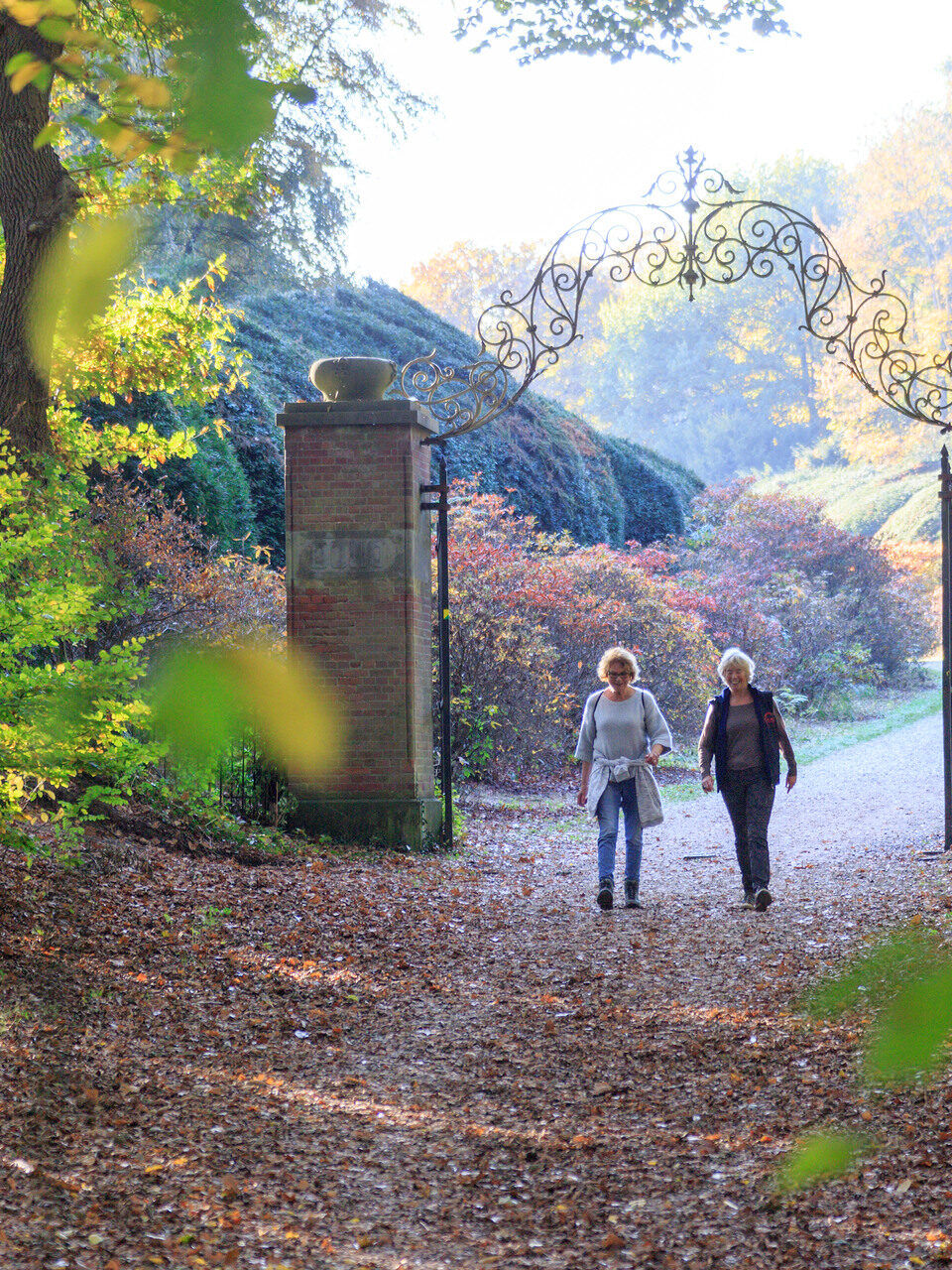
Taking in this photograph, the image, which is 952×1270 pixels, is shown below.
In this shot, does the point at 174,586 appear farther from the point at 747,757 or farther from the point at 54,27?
the point at 54,27

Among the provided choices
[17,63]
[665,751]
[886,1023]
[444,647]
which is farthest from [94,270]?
[444,647]

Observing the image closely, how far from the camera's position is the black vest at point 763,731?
7.05 meters

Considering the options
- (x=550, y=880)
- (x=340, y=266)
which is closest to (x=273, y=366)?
(x=340, y=266)

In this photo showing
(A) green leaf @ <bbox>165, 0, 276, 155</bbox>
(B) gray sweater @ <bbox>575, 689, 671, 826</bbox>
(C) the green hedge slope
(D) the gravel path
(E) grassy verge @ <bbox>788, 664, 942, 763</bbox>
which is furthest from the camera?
(E) grassy verge @ <bbox>788, 664, 942, 763</bbox>

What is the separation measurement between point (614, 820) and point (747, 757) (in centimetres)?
87

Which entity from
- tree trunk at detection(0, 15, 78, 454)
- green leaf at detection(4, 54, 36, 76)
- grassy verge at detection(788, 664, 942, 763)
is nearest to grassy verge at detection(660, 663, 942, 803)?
grassy verge at detection(788, 664, 942, 763)

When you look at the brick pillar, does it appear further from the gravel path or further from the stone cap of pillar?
Answer: the gravel path

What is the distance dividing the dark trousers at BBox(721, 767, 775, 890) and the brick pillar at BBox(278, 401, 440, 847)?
8.02 ft

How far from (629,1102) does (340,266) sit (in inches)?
730

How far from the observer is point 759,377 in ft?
179

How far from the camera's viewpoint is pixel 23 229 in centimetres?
746

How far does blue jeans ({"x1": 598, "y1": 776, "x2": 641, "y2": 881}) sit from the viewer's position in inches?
285

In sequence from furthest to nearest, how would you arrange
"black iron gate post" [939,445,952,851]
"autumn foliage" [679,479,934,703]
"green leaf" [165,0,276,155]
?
"autumn foliage" [679,479,934,703] → "black iron gate post" [939,445,952,851] → "green leaf" [165,0,276,155]

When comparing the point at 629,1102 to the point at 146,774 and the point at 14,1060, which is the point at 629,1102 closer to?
the point at 14,1060
